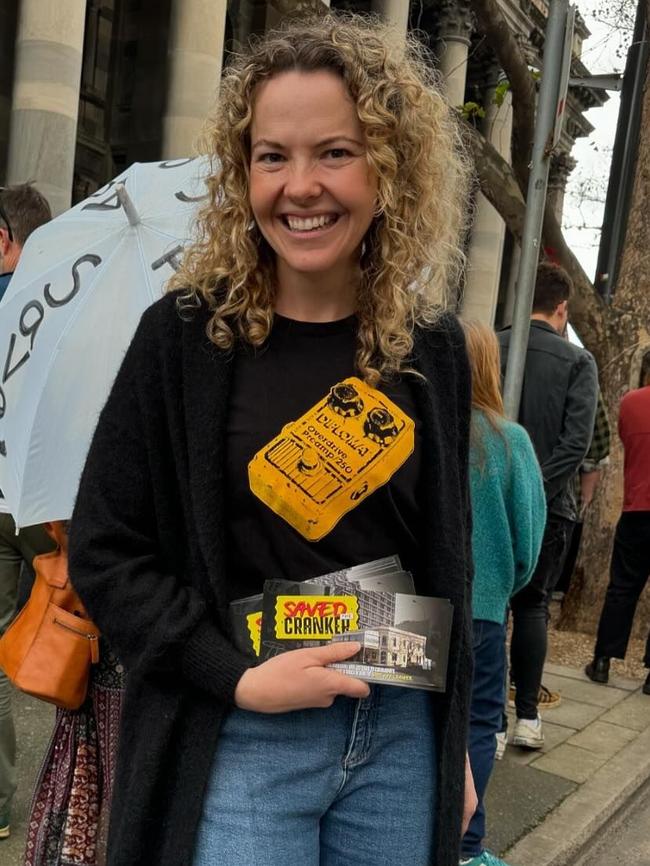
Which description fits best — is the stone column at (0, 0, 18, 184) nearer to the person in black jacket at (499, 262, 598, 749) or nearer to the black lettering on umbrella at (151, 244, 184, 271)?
the person in black jacket at (499, 262, 598, 749)

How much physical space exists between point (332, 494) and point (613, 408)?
22.5 feet

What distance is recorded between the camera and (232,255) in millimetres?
1650

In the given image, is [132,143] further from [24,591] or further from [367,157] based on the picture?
[367,157]

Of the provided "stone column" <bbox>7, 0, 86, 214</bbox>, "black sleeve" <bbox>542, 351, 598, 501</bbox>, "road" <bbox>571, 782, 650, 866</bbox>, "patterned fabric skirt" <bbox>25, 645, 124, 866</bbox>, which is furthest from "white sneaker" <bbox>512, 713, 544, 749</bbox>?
"stone column" <bbox>7, 0, 86, 214</bbox>

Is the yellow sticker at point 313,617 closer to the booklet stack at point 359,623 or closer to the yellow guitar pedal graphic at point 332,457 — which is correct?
the booklet stack at point 359,623

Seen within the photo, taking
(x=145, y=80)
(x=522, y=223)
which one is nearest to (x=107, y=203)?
(x=522, y=223)

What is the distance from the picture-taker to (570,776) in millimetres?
4613

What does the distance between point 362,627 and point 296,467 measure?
0.27 meters

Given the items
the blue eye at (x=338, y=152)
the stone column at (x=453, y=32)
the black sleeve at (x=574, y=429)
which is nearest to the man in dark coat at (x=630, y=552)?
the black sleeve at (x=574, y=429)

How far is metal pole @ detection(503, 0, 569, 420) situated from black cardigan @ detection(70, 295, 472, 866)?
278cm

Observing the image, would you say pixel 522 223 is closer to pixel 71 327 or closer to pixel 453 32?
pixel 71 327

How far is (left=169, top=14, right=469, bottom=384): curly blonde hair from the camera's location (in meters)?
1.56

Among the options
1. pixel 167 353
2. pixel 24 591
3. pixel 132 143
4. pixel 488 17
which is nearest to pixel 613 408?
pixel 488 17

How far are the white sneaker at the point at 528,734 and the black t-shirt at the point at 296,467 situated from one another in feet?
11.8
